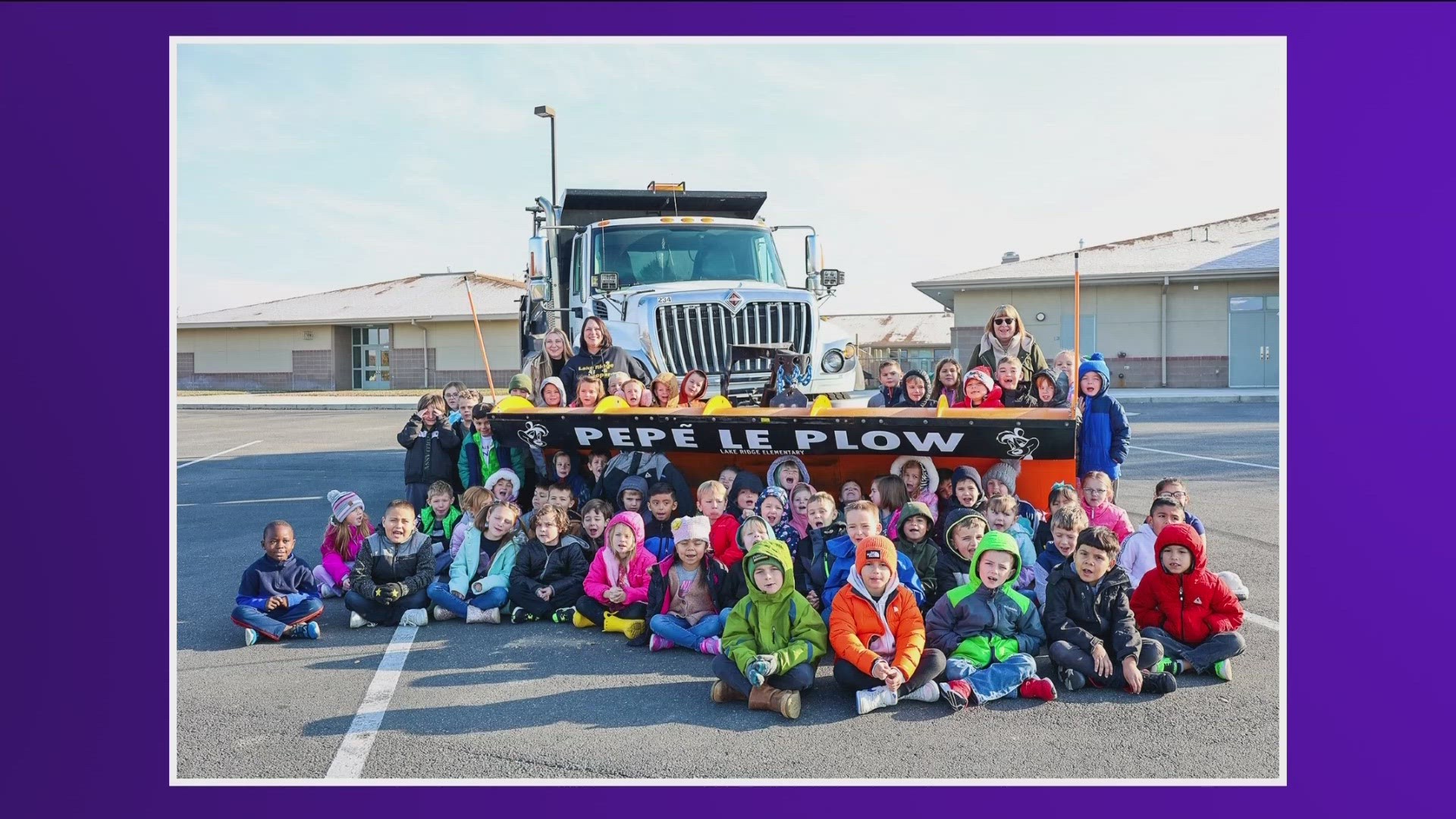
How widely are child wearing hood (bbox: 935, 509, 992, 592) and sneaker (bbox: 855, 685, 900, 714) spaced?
0.99 metres

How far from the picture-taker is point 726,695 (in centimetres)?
480

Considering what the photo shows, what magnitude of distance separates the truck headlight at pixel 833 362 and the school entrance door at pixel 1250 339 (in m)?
21.9

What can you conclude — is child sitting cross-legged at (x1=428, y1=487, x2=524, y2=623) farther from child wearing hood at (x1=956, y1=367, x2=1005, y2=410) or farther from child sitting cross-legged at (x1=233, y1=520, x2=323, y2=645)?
child wearing hood at (x1=956, y1=367, x2=1005, y2=410)

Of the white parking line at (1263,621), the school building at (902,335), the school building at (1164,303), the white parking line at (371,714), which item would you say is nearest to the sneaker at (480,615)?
the white parking line at (371,714)

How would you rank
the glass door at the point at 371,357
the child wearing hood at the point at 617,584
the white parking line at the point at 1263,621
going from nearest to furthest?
the white parking line at the point at 1263,621 < the child wearing hood at the point at 617,584 < the glass door at the point at 371,357

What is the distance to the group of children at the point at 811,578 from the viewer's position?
4.87 m

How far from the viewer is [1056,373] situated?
7.07 meters

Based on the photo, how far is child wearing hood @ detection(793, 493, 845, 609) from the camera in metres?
5.85

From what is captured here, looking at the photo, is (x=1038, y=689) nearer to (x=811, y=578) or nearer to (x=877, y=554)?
(x=877, y=554)

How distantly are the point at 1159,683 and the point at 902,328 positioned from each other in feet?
162

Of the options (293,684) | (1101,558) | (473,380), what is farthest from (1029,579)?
(473,380)

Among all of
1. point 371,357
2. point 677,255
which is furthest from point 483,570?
point 371,357

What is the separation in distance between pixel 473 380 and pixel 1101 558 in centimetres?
3199

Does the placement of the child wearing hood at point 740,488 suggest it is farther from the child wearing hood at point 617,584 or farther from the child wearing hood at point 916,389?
the child wearing hood at point 916,389
